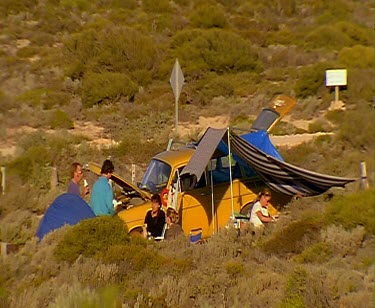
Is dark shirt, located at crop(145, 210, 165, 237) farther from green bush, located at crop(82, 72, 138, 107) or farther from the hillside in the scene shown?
green bush, located at crop(82, 72, 138, 107)

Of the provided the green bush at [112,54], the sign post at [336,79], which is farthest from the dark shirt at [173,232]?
the green bush at [112,54]

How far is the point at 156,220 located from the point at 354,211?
7.99 feet

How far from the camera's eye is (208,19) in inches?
1598

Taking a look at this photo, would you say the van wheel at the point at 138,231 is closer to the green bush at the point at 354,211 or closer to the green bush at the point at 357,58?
the green bush at the point at 354,211

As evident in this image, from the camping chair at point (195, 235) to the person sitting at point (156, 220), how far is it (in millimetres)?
467

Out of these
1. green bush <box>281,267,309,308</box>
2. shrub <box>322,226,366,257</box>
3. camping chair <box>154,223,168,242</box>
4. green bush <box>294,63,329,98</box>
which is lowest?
green bush <box>294,63,329,98</box>

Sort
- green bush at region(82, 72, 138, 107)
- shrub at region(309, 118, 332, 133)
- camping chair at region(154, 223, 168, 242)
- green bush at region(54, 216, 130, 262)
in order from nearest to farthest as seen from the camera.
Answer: green bush at region(54, 216, 130, 262) → camping chair at region(154, 223, 168, 242) → shrub at region(309, 118, 332, 133) → green bush at region(82, 72, 138, 107)

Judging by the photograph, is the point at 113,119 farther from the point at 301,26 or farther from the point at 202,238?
the point at 301,26

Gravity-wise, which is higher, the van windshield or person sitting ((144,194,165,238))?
the van windshield

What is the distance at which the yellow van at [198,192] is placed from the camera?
33.6 ft

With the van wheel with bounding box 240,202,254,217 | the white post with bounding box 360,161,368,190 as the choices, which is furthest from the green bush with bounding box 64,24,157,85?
the van wheel with bounding box 240,202,254,217

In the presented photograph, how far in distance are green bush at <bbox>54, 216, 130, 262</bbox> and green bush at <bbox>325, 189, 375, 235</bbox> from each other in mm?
2564

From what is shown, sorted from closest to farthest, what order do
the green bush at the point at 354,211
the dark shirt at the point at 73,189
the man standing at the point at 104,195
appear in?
the green bush at the point at 354,211 < the man standing at the point at 104,195 < the dark shirt at the point at 73,189

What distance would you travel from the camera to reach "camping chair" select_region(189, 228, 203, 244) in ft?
32.5
